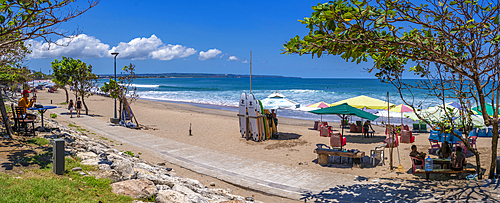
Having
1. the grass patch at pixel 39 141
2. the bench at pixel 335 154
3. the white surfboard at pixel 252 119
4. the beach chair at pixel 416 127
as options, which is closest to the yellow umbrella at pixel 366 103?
the beach chair at pixel 416 127

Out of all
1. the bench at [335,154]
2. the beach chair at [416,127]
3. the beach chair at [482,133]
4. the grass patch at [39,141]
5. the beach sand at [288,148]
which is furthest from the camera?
the beach chair at [416,127]

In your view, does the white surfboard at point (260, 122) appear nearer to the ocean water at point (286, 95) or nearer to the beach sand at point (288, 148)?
the beach sand at point (288, 148)

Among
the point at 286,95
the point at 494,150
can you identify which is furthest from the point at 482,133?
the point at 286,95

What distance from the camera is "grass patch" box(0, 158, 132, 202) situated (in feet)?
14.7

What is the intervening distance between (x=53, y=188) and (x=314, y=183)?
6017 millimetres

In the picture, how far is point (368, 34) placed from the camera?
5988mm

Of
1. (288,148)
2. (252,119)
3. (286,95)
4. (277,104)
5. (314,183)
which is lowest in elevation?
(314,183)

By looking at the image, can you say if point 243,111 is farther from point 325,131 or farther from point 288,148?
point 325,131

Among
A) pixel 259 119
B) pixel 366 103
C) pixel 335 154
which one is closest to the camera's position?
pixel 335 154

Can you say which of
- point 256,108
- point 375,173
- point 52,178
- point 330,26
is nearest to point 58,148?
point 52,178

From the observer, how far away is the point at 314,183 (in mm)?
8188

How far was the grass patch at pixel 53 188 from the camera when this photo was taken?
448 cm

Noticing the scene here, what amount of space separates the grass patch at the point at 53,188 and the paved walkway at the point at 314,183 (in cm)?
376

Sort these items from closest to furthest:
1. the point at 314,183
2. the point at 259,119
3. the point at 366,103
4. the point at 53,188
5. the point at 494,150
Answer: the point at 53,188 → the point at 494,150 → the point at 314,183 → the point at 259,119 → the point at 366,103
